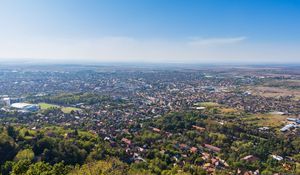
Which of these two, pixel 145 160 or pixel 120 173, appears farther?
pixel 145 160

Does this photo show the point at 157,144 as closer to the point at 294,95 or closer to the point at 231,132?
the point at 231,132

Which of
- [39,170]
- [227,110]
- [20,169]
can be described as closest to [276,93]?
[227,110]

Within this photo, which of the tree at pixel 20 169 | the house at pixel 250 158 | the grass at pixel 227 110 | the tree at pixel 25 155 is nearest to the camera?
the tree at pixel 20 169

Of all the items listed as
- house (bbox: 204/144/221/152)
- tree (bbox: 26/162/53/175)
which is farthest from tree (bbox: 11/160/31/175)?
house (bbox: 204/144/221/152)

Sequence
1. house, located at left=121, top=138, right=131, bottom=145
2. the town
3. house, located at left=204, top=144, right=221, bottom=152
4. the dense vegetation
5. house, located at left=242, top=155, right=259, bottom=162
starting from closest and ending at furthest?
the dense vegetation < house, located at left=242, top=155, right=259, bottom=162 < the town < house, located at left=204, top=144, right=221, bottom=152 < house, located at left=121, top=138, right=131, bottom=145

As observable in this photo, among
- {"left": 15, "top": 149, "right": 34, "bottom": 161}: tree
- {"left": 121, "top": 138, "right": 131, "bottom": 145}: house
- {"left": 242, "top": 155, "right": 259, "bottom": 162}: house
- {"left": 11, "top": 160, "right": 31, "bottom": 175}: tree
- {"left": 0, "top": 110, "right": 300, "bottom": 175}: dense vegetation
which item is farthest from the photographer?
{"left": 121, "top": 138, "right": 131, "bottom": 145}: house

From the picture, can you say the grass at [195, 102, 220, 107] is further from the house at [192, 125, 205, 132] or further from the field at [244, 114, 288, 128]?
the house at [192, 125, 205, 132]

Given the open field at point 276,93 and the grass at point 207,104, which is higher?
the open field at point 276,93

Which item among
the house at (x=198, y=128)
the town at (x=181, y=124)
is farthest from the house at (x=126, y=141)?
the house at (x=198, y=128)

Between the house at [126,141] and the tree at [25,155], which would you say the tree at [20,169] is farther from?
the house at [126,141]

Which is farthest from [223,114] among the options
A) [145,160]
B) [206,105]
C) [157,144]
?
[145,160]

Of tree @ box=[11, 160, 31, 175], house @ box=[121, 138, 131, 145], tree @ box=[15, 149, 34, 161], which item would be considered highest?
tree @ box=[11, 160, 31, 175]
